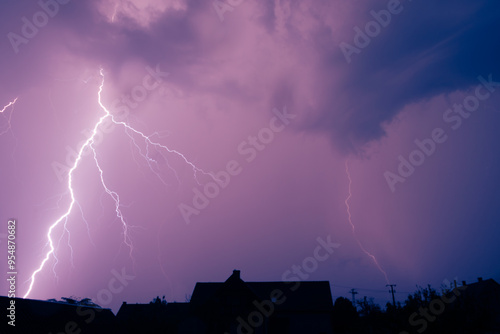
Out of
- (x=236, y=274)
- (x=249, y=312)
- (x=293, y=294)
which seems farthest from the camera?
(x=293, y=294)

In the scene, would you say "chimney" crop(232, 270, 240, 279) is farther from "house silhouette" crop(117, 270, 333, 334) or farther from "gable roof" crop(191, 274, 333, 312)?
"gable roof" crop(191, 274, 333, 312)

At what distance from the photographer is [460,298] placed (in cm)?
1196

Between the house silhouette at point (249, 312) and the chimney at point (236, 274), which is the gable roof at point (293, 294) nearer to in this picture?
the house silhouette at point (249, 312)

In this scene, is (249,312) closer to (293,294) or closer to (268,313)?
(268,313)

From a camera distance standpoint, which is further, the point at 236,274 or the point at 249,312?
the point at 236,274

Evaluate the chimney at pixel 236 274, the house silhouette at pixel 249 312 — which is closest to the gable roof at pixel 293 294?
the house silhouette at pixel 249 312

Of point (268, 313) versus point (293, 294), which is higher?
point (293, 294)

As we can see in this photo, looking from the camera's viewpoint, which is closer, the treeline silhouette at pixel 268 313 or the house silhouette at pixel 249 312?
the treeline silhouette at pixel 268 313

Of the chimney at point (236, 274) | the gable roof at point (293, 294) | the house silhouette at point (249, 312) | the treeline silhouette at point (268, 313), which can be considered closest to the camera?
the treeline silhouette at point (268, 313)

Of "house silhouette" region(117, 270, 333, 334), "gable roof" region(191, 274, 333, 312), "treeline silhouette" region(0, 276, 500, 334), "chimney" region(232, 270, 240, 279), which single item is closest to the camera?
"treeline silhouette" region(0, 276, 500, 334)

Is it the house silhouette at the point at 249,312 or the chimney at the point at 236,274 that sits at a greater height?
the chimney at the point at 236,274

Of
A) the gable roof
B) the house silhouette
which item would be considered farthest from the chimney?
the gable roof

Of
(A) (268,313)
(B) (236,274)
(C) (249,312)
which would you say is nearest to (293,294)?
(A) (268,313)

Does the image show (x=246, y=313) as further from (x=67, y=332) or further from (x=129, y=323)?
(x=67, y=332)
